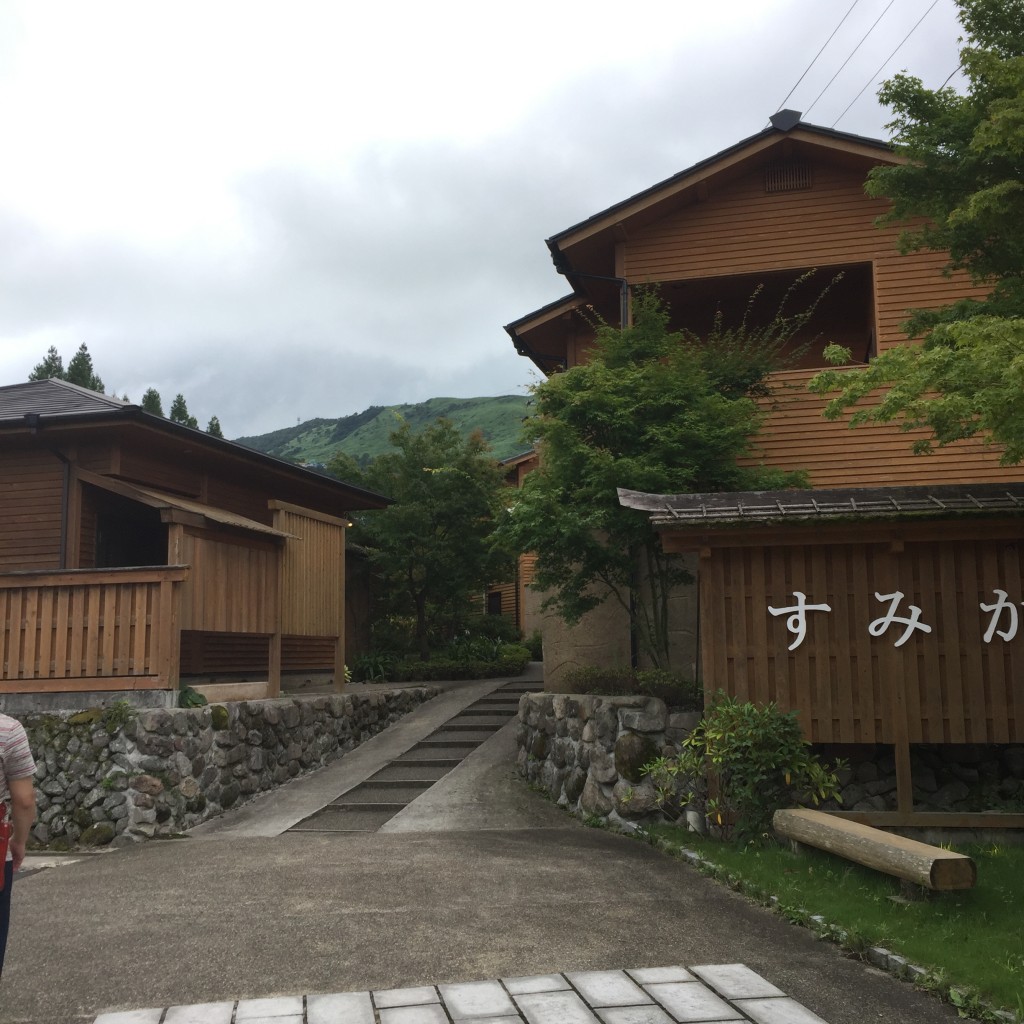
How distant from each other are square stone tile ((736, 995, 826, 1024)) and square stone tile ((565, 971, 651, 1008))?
512mm

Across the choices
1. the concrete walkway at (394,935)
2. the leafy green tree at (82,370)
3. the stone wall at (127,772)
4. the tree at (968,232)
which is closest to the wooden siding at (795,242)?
the tree at (968,232)

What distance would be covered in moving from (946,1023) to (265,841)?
6966 mm

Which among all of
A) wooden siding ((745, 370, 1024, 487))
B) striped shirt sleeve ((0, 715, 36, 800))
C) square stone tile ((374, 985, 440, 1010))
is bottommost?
square stone tile ((374, 985, 440, 1010))

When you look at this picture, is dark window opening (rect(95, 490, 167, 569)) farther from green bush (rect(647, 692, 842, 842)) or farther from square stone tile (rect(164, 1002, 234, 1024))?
square stone tile (rect(164, 1002, 234, 1024))

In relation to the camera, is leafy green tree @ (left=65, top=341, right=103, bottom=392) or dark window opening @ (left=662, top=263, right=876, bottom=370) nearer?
dark window opening @ (left=662, top=263, right=876, bottom=370)

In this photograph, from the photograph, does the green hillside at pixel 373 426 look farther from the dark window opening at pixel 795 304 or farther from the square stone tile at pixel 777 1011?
the square stone tile at pixel 777 1011

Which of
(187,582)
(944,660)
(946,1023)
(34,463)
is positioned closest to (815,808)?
(944,660)

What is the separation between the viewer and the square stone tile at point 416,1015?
484 cm

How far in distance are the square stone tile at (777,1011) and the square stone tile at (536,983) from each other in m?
0.94

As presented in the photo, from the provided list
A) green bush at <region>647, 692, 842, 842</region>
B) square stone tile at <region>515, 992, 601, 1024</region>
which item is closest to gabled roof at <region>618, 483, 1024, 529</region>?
green bush at <region>647, 692, 842, 842</region>

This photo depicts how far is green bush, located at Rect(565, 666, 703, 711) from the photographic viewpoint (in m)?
10.8

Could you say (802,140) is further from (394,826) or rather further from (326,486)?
(394,826)

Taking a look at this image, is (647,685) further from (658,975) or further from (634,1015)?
(634,1015)

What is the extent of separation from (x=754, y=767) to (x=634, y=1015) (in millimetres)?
4365
